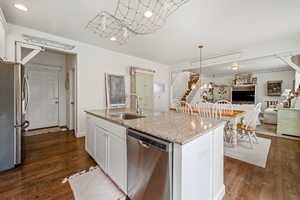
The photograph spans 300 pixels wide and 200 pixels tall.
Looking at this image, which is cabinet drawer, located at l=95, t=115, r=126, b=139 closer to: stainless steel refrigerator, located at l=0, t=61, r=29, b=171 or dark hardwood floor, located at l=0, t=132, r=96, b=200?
dark hardwood floor, located at l=0, t=132, r=96, b=200

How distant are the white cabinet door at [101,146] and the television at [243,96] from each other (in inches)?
338

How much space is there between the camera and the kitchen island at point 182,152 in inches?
35.5

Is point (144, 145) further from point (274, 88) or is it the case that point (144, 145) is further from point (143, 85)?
point (274, 88)

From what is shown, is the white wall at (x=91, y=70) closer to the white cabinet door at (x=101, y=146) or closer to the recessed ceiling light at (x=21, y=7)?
the recessed ceiling light at (x=21, y=7)

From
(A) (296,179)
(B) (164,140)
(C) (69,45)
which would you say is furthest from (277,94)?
(C) (69,45)

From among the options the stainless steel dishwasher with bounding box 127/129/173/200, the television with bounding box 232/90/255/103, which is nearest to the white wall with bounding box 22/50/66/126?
the stainless steel dishwasher with bounding box 127/129/173/200

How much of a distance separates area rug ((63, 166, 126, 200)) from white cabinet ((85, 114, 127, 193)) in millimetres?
132

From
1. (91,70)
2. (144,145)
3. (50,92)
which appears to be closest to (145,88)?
(91,70)

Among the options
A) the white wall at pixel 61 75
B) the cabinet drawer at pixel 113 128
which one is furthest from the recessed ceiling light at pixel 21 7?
the white wall at pixel 61 75

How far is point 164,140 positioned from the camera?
0.97m

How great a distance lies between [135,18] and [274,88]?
809 cm

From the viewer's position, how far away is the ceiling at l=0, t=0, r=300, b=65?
199cm

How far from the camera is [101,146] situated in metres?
1.81

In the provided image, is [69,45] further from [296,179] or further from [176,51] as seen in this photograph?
[296,179]
